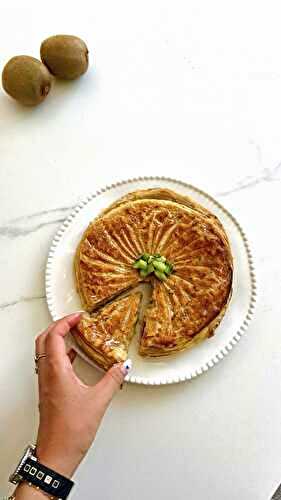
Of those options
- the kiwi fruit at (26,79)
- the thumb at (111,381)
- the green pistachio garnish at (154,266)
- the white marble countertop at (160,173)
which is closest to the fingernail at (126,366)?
the thumb at (111,381)

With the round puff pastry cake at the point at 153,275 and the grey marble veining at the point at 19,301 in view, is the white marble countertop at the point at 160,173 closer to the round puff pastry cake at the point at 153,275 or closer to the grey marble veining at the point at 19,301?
the grey marble veining at the point at 19,301

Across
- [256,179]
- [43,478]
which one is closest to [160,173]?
[256,179]

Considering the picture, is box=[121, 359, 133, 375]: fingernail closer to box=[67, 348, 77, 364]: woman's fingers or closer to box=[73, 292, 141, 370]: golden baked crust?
box=[73, 292, 141, 370]: golden baked crust

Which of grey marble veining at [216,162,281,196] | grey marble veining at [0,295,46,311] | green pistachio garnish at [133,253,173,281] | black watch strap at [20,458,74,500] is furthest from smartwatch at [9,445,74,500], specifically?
grey marble veining at [216,162,281,196]

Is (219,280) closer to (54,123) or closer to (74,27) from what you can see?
(54,123)

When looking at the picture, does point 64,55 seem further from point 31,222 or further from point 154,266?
point 154,266

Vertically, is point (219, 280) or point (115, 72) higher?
point (115, 72)

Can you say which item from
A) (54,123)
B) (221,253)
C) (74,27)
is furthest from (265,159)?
(74,27)
